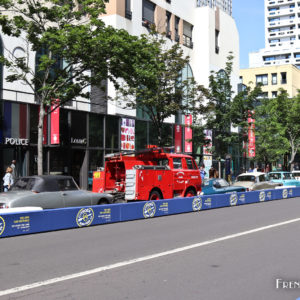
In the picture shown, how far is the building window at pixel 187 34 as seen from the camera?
1510 inches

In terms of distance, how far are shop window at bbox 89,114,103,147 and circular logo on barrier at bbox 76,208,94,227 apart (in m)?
14.8

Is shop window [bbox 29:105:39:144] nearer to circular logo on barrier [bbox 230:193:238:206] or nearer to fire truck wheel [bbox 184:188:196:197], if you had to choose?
fire truck wheel [bbox 184:188:196:197]

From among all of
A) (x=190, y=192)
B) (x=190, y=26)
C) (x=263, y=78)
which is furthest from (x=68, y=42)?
(x=263, y=78)

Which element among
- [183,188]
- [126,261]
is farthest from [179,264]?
[183,188]

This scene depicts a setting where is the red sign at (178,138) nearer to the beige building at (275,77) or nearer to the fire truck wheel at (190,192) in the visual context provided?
the fire truck wheel at (190,192)

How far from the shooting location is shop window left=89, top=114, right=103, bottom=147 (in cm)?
2670

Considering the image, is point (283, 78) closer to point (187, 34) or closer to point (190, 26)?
point (190, 26)

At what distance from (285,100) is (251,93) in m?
12.9

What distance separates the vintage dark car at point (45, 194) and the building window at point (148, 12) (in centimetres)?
2257

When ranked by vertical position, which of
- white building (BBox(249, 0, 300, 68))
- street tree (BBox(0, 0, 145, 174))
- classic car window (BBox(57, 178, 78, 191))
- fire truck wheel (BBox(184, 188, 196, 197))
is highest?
white building (BBox(249, 0, 300, 68))

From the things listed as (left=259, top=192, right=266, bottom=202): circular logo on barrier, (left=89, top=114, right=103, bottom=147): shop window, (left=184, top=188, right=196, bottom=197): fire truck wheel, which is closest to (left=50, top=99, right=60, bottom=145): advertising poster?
(left=89, top=114, right=103, bottom=147): shop window

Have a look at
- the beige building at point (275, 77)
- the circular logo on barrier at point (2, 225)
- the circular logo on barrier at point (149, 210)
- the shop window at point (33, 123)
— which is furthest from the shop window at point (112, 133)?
the beige building at point (275, 77)

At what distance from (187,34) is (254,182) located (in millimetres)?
20784

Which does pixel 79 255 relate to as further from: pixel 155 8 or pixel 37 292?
pixel 155 8
